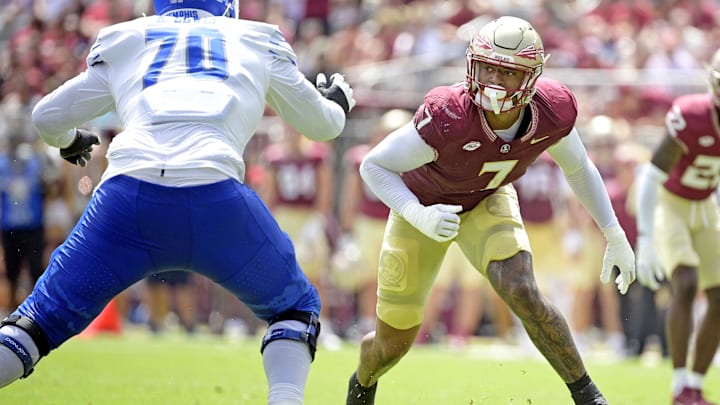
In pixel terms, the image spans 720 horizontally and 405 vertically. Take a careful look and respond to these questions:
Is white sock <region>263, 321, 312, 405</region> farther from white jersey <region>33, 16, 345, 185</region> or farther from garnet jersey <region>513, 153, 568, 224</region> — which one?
garnet jersey <region>513, 153, 568, 224</region>

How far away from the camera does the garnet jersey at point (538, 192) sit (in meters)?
10.8


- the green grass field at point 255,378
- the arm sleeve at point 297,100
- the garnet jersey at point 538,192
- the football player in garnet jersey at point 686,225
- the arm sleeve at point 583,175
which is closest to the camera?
the arm sleeve at point 297,100

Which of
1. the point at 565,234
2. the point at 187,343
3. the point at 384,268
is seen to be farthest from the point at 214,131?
the point at 565,234

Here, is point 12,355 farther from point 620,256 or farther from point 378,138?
point 378,138

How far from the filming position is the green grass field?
6527 millimetres

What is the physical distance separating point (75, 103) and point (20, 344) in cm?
94

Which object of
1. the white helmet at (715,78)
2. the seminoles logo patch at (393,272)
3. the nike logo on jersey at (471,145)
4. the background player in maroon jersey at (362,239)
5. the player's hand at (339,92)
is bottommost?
the background player in maroon jersey at (362,239)

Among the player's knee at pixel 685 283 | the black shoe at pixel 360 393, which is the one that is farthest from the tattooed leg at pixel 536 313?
the player's knee at pixel 685 283

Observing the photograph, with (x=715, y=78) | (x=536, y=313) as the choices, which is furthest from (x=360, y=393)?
(x=715, y=78)

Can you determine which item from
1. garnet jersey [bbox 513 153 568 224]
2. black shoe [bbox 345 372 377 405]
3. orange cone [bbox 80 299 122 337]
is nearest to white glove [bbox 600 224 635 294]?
black shoe [bbox 345 372 377 405]

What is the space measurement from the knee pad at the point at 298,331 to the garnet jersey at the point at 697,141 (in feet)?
11.1

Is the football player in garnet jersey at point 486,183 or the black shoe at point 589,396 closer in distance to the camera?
the football player in garnet jersey at point 486,183

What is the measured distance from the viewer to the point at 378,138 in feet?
35.1

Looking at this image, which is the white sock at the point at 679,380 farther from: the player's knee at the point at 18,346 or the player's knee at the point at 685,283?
the player's knee at the point at 18,346
